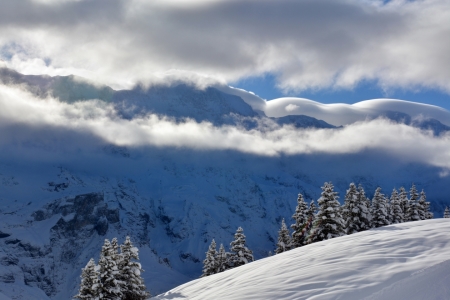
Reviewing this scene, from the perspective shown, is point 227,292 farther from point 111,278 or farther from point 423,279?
point 111,278

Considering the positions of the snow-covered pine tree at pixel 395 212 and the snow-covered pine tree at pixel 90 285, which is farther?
the snow-covered pine tree at pixel 395 212

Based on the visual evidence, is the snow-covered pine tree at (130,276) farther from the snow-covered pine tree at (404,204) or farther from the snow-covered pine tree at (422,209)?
the snow-covered pine tree at (422,209)

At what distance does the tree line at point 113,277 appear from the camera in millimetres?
28672

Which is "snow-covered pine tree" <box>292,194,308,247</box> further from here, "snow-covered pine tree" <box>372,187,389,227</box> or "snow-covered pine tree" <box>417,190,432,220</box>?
"snow-covered pine tree" <box>417,190,432,220</box>

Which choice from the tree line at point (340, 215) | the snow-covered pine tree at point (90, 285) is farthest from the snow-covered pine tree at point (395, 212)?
the snow-covered pine tree at point (90, 285)

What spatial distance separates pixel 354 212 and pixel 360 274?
1077 inches

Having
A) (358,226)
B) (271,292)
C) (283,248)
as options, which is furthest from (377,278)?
(283,248)

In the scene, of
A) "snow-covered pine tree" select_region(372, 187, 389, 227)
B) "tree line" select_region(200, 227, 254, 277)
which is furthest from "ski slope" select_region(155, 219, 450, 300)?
"snow-covered pine tree" select_region(372, 187, 389, 227)

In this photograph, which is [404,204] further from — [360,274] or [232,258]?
[360,274]

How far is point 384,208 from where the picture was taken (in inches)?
1658

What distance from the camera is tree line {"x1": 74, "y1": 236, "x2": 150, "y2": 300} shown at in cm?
2867

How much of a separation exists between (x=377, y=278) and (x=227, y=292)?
16.0ft

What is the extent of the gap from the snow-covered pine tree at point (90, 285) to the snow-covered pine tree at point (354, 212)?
21.4m

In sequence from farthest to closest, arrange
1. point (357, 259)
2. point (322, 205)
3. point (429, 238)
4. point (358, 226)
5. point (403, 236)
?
point (358, 226), point (322, 205), point (403, 236), point (429, 238), point (357, 259)
